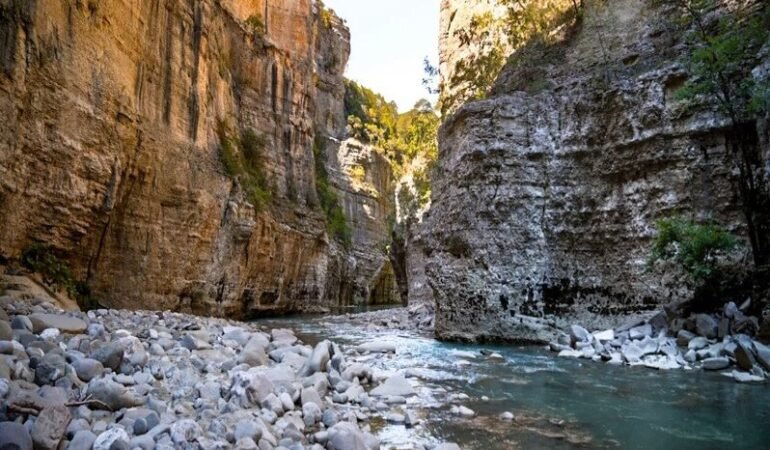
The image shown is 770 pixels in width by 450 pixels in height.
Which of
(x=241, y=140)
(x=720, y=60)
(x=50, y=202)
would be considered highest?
(x=241, y=140)

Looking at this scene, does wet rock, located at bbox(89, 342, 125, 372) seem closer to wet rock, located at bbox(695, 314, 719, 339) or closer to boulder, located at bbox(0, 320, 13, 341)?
boulder, located at bbox(0, 320, 13, 341)

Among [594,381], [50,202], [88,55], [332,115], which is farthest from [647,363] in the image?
[332,115]

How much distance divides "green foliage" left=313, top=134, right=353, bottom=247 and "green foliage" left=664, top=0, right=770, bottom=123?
27616mm

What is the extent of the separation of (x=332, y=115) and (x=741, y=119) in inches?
1470

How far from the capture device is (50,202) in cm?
1055

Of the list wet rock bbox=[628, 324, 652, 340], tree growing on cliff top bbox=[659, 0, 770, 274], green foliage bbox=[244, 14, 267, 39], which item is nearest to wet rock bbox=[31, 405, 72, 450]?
wet rock bbox=[628, 324, 652, 340]

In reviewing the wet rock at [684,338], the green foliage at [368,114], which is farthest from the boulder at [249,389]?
the green foliage at [368,114]

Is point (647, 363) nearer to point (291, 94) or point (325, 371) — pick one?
point (325, 371)

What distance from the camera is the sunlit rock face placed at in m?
11.8

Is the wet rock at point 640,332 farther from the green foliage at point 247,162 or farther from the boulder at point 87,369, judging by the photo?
the green foliage at point 247,162

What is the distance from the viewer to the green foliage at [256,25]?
82.4 feet

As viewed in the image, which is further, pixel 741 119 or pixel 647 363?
pixel 741 119

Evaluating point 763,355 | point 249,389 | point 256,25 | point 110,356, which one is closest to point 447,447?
point 249,389

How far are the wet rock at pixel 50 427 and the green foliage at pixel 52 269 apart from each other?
822cm
